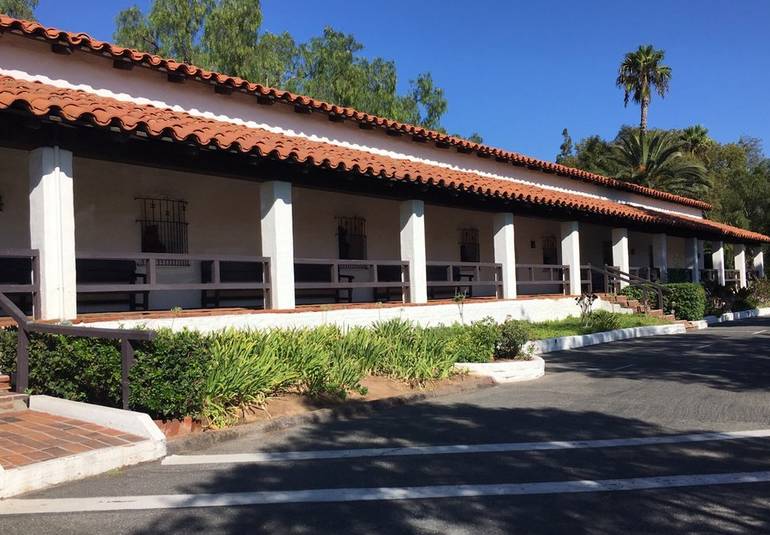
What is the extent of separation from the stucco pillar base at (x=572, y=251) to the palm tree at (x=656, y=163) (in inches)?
673

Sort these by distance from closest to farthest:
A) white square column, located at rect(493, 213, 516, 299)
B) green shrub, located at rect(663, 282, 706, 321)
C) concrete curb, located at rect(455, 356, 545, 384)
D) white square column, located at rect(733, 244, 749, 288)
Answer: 1. concrete curb, located at rect(455, 356, 545, 384)
2. white square column, located at rect(493, 213, 516, 299)
3. green shrub, located at rect(663, 282, 706, 321)
4. white square column, located at rect(733, 244, 749, 288)

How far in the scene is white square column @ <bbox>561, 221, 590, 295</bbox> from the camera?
18172 mm

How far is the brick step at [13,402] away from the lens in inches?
260

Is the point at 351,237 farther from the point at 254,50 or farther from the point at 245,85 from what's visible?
the point at 254,50

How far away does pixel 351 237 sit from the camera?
49.0 feet

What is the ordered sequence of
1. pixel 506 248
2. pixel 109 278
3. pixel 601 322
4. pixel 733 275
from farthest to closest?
pixel 733 275 < pixel 601 322 < pixel 506 248 < pixel 109 278

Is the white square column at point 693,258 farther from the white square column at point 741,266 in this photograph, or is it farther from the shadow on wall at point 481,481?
the shadow on wall at point 481,481

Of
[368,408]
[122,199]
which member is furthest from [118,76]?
[368,408]

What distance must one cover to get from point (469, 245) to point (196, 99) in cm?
894

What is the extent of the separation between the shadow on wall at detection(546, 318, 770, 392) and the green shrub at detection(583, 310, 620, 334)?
82 centimetres

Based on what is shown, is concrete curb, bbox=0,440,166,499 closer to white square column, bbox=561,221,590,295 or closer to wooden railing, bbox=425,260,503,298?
wooden railing, bbox=425,260,503,298

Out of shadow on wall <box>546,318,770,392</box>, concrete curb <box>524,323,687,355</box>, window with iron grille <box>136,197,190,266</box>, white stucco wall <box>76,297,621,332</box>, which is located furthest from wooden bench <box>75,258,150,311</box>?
shadow on wall <box>546,318,770,392</box>

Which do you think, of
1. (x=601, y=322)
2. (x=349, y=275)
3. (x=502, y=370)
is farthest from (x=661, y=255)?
(x=502, y=370)

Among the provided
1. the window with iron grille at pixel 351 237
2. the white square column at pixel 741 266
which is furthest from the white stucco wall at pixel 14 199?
the white square column at pixel 741 266
